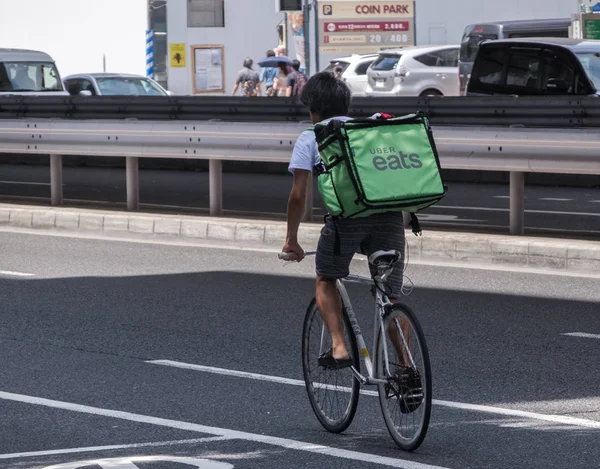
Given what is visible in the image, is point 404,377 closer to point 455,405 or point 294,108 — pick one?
point 455,405

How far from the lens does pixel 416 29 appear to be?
1740 inches

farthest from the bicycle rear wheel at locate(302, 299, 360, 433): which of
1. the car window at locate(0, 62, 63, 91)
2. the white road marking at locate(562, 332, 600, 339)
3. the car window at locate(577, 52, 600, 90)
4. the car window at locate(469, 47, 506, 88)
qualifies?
the car window at locate(0, 62, 63, 91)

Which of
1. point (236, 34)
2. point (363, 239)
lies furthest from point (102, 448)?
point (236, 34)

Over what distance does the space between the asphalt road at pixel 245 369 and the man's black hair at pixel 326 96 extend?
1.46m

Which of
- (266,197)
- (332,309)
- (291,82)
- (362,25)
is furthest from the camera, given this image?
(362,25)

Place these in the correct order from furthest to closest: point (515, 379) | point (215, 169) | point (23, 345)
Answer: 1. point (215, 169)
2. point (23, 345)
3. point (515, 379)

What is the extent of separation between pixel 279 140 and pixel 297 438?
26.5ft

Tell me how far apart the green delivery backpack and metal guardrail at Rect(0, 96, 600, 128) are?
30.5 ft

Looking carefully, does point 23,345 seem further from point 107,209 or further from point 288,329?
point 107,209

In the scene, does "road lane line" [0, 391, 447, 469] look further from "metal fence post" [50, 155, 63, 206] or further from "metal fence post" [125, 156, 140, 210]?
"metal fence post" [50, 155, 63, 206]

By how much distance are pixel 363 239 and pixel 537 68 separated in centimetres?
1423

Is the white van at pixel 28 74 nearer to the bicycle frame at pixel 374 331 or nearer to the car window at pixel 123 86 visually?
the car window at pixel 123 86

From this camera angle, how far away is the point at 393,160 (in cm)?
582

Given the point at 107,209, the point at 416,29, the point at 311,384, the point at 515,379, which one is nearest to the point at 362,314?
the point at 515,379
